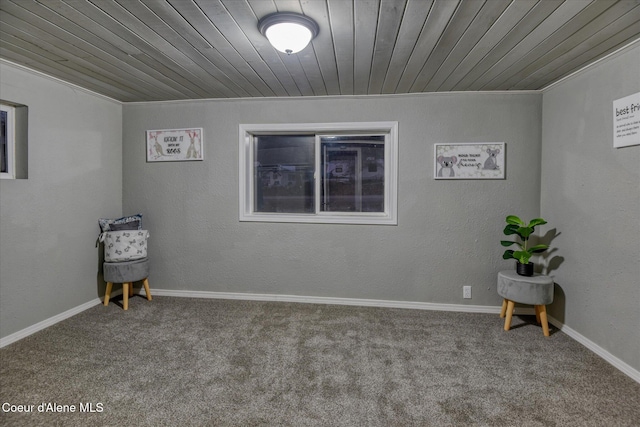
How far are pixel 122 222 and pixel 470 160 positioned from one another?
3.67 m

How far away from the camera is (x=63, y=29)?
6.32 ft

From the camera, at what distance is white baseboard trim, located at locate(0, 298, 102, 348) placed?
2.48 m

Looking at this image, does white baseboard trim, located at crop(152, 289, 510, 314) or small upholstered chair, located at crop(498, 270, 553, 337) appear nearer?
small upholstered chair, located at crop(498, 270, 553, 337)

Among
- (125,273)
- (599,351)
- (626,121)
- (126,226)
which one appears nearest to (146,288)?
(125,273)

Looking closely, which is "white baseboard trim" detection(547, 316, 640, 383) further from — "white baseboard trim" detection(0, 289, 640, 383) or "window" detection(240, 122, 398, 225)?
"window" detection(240, 122, 398, 225)

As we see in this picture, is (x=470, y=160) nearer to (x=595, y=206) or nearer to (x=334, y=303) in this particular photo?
(x=595, y=206)

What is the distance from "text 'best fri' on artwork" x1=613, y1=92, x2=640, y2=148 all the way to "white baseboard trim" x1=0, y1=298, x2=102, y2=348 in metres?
4.80

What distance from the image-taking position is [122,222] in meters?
3.35

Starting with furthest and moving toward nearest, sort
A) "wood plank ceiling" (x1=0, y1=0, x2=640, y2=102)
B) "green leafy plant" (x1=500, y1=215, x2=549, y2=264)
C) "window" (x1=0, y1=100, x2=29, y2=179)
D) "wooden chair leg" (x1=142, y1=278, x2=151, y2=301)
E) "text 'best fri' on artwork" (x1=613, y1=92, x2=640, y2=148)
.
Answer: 1. "wooden chair leg" (x1=142, y1=278, x2=151, y2=301)
2. "green leafy plant" (x1=500, y1=215, x2=549, y2=264)
3. "window" (x1=0, y1=100, x2=29, y2=179)
4. "text 'best fri' on artwork" (x1=613, y1=92, x2=640, y2=148)
5. "wood plank ceiling" (x1=0, y1=0, x2=640, y2=102)

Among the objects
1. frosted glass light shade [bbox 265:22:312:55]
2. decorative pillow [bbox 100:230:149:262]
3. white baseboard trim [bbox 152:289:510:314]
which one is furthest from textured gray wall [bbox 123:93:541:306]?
frosted glass light shade [bbox 265:22:312:55]

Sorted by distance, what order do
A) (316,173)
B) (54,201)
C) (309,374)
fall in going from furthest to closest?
(316,173), (54,201), (309,374)

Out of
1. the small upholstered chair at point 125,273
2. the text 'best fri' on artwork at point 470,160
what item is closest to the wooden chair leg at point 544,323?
the text 'best fri' on artwork at point 470,160

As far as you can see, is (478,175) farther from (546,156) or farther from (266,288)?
(266,288)

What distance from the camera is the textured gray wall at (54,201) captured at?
99.4 inches
